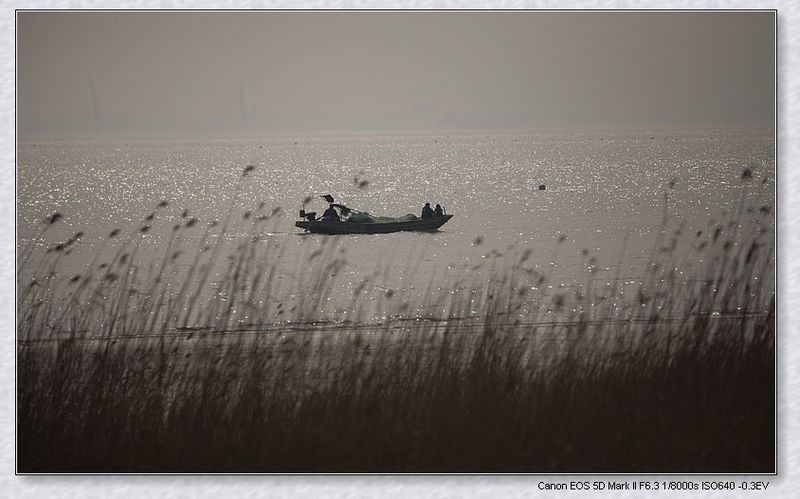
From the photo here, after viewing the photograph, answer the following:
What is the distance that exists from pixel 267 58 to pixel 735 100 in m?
2.03

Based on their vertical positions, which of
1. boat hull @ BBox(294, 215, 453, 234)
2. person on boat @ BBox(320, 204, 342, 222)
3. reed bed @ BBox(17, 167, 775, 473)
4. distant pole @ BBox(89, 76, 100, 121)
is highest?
distant pole @ BBox(89, 76, 100, 121)

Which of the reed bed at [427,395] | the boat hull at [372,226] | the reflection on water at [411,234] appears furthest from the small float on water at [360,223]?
the reed bed at [427,395]

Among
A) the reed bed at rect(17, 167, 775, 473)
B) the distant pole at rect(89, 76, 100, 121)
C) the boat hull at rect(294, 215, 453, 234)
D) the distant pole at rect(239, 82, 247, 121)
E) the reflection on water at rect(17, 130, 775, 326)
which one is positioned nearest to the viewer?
the reed bed at rect(17, 167, 775, 473)

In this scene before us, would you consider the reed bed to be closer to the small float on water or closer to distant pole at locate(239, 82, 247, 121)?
distant pole at locate(239, 82, 247, 121)

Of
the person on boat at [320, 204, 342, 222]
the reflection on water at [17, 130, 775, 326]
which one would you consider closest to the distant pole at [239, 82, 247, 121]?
the reflection on water at [17, 130, 775, 326]

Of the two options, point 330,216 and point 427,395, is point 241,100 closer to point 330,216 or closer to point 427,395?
point 427,395

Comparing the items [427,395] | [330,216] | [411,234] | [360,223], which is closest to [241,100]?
[427,395]

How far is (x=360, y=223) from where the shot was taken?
11.4 m

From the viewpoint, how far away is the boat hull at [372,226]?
9.84 m

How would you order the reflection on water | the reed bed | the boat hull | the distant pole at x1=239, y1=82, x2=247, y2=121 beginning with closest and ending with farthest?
the reed bed, the distant pole at x1=239, y1=82, x2=247, y2=121, the reflection on water, the boat hull

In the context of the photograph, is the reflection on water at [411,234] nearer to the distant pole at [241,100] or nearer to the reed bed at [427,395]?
the distant pole at [241,100]

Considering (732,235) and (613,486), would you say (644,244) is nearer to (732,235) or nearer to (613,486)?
(732,235)

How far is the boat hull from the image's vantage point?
9.84m

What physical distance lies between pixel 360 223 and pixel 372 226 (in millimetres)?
191
